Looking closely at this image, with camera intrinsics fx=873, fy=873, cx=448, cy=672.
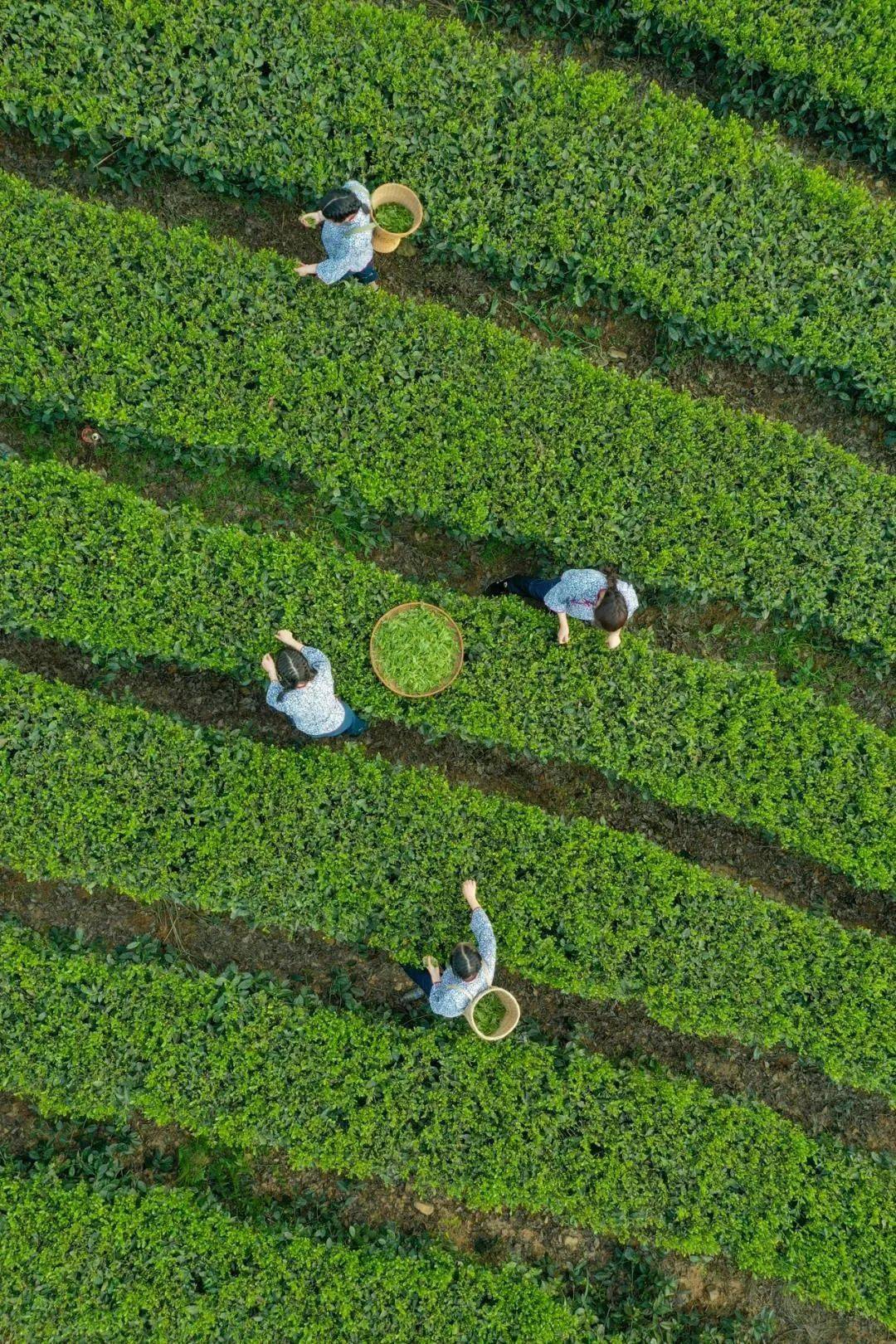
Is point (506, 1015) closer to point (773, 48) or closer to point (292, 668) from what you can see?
point (292, 668)

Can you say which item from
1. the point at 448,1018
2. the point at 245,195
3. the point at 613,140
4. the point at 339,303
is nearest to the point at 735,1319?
the point at 448,1018

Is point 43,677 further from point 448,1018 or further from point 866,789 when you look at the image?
point 866,789

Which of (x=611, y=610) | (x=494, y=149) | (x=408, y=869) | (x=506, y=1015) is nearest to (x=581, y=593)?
(x=611, y=610)

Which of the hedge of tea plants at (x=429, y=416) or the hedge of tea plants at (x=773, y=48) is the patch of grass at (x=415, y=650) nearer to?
the hedge of tea plants at (x=429, y=416)

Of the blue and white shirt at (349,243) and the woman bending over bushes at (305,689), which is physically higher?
the blue and white shirt at (349,243)

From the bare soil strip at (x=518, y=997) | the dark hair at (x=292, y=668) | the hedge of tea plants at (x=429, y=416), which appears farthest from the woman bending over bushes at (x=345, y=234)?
the bare soil strip at (x=518, y=997)

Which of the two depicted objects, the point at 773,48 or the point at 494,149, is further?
the point at 773,48

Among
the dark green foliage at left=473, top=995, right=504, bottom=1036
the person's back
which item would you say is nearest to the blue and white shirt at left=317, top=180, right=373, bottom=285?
the person's back
